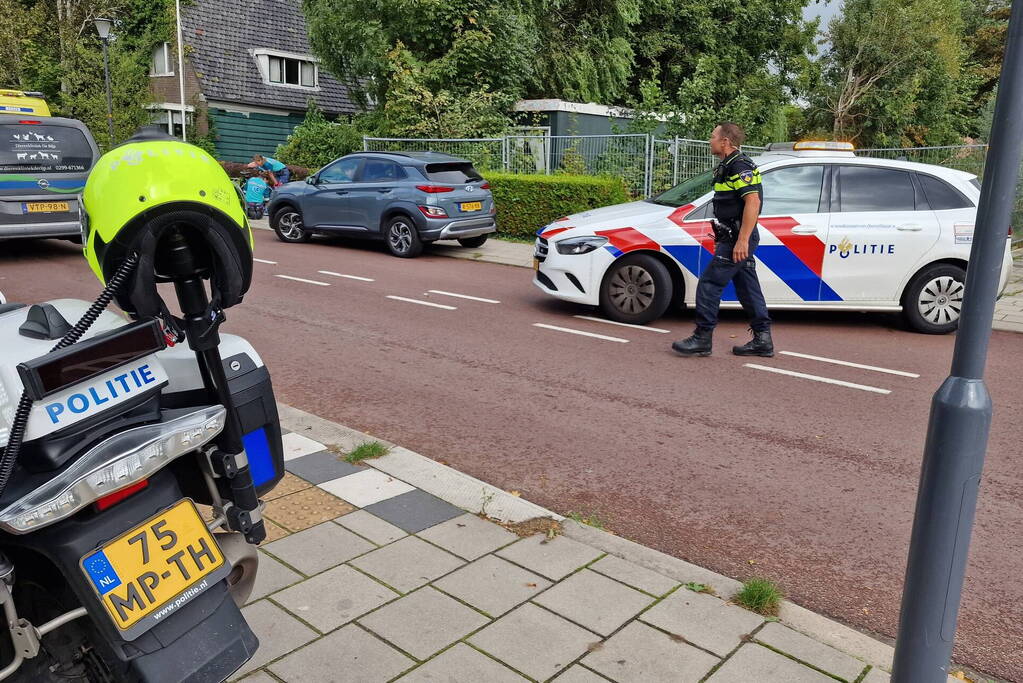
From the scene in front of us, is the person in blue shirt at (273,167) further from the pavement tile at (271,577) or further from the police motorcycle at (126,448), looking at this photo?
the police motorcycle at (126,448)

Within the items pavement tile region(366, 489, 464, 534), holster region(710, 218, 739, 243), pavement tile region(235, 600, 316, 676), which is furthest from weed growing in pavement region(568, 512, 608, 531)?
holster region(710, 218, 739, 243)

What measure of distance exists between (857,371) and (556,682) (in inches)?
201

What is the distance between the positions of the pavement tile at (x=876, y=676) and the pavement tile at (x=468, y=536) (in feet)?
4.86

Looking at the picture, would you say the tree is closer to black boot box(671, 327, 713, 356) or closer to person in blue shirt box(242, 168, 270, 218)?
person in blue shirt box(242, 168, 270, 218)

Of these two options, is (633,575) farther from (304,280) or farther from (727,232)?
(304,280)

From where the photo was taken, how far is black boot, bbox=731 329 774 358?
24.6ft

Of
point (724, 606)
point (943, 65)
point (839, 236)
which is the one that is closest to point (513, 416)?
point (724, 606)

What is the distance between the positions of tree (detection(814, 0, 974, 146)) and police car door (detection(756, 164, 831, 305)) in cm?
1895

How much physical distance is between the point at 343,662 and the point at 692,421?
11.1 feet

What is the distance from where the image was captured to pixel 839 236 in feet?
27.2

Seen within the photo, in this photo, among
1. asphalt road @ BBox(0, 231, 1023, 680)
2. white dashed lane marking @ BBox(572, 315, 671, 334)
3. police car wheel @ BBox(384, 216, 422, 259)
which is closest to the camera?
asphalt road @ BBox(0, 231, 1023, 680)

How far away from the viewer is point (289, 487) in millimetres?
4309

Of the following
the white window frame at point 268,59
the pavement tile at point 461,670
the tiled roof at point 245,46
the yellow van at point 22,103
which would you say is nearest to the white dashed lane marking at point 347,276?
the yellow van at point 22,103

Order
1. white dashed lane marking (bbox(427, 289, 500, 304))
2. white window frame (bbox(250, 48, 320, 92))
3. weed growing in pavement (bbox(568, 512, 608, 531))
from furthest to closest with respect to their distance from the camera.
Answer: white window frame (bbox(250, 48, 320, 92)), white dashed lane marking (bbox(427, 289, 500, 304)), weed growing in pavement (bbox(568, 512, 608, 531))
